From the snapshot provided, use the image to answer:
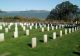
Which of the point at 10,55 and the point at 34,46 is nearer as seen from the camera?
the point at 10,55

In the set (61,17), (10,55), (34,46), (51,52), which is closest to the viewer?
(10,55)

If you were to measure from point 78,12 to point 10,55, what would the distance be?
340ft

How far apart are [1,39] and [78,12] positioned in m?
97.1

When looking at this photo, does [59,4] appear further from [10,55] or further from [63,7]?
[10,55]

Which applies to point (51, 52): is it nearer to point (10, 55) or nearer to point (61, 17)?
point (10, 55)

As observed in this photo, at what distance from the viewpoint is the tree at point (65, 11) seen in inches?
4488

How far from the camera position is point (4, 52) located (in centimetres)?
1791

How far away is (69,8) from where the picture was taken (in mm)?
115438

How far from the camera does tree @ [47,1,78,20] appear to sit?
114 m

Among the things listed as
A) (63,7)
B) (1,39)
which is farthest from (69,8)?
(1,39)

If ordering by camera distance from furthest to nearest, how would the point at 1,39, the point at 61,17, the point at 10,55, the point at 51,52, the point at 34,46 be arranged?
1. the point at 61,17
2. the point at 1,39
3. the point at 34,46
4. the point at 51,52
5. the point at 10,55

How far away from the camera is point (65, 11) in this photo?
115 metres

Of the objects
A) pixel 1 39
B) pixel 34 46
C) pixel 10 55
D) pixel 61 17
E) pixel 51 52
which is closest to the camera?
pixel 10 55

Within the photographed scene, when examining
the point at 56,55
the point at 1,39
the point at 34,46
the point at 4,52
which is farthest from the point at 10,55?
the point at 1,39
